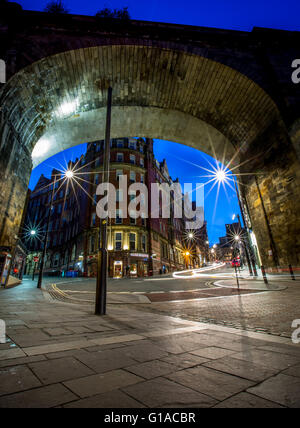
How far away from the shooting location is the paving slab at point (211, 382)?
1.35m

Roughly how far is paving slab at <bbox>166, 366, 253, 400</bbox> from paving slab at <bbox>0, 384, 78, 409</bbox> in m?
0.77

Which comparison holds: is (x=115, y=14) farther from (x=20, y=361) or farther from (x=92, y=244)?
(x=92, y=244)

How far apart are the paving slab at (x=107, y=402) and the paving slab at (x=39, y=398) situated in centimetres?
8

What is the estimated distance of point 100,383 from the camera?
1.46 metres

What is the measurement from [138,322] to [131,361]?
6.96 ft

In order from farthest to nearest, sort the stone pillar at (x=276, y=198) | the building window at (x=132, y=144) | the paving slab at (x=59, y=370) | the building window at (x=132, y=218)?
the building window at (x=132, y=144)
the building window at (x=132, y=218)
the stone pillar at (x=276, y=198)
the paving slab at (x=59, y=370)

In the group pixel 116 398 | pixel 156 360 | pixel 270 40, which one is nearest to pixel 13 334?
pixel 156 360

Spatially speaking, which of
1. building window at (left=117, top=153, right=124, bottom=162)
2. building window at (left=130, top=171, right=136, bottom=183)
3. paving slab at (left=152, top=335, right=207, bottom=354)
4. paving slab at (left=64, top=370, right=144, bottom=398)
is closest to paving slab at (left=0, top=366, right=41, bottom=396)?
paving slab at (left=64, top=370, right=144, bottom=398)

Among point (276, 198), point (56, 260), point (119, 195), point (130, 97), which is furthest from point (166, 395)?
point (56, 260)

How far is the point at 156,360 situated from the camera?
198cm

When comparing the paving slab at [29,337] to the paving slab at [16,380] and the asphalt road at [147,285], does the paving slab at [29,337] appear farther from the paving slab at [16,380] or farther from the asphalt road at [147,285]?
the asphalt road at [147,285]

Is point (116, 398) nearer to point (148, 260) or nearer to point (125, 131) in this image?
point (125, 131)

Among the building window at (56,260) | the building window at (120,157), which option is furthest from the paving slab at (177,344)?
the building window at (56,260)

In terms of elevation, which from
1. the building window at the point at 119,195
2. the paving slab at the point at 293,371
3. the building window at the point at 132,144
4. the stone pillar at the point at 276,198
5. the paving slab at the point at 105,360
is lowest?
the paving slab at the point at 293,371
